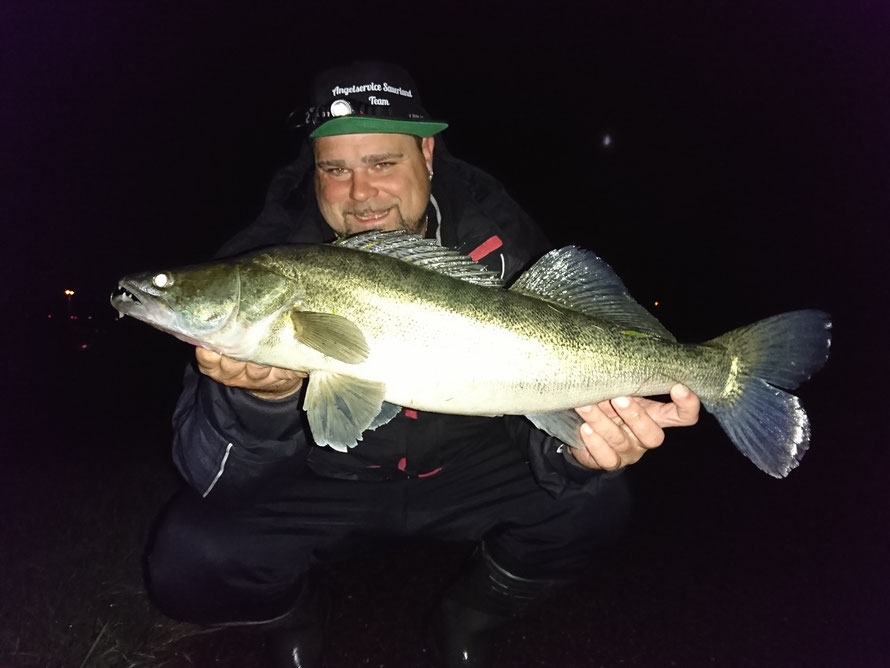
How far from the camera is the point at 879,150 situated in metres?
14.3

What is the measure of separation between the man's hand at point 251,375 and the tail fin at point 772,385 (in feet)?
5.96

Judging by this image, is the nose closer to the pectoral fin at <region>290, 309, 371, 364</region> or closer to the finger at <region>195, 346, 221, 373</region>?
the pectoral fin at <region>290, 309, 371, 364</region>

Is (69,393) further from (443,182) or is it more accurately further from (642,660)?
(642,660)

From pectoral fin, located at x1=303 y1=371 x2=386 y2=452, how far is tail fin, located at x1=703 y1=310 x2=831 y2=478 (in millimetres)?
1456

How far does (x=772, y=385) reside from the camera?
220 cm

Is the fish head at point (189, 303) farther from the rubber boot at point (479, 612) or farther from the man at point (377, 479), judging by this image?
the rubber boot at point (479, 612)

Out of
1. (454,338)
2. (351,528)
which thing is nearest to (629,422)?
(454,338)

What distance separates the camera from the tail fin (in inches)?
83.8

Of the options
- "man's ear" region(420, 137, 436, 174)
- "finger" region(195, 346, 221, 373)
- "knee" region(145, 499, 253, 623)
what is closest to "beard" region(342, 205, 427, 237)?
"man's ear" region(420, 137, 436, 174)

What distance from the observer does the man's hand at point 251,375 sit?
6.61 feet

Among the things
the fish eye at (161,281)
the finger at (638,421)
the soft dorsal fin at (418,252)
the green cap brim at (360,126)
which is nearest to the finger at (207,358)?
the fish eye at (161,281)

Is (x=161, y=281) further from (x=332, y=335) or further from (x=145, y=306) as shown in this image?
(x=332, y=335)

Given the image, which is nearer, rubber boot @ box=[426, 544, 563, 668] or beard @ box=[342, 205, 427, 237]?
rubber boot @ box=[426, 544, 563, 668]

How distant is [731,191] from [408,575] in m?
20.2
